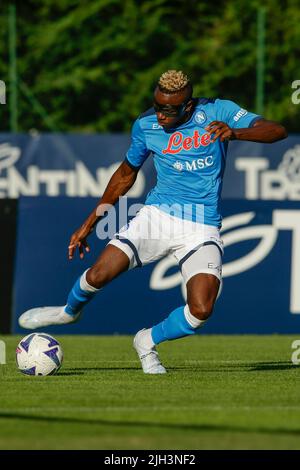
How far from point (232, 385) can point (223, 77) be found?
50.4 ft

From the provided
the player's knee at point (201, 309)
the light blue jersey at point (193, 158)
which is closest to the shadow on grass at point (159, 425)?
the player's knee at point (201, 309)

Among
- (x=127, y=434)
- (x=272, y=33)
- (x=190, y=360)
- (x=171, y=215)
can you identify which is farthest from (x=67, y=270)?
(x=272, y=33)

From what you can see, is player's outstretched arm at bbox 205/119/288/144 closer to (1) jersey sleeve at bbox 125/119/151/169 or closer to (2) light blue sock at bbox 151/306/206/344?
(1) jersey sleeve at bbox 125/119/151/169

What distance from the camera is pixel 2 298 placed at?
49.6ft

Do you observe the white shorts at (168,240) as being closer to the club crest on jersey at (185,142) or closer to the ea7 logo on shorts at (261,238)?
the club crest on jersey at (185,142)

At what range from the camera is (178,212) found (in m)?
9.89

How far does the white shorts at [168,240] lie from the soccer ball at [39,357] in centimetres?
89

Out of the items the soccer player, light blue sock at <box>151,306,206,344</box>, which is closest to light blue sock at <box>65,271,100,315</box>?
the soccer player

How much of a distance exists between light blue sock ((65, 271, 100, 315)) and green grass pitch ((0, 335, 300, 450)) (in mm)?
508

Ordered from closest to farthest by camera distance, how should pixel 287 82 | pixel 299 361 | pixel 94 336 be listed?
pixel 299 361, pixel 94 336, pixel 287 82

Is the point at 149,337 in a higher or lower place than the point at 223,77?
lower

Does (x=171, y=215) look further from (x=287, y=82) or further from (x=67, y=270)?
(x=287, y=82)

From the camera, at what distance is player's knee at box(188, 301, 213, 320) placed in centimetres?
940

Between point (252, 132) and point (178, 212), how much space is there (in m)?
1.01
